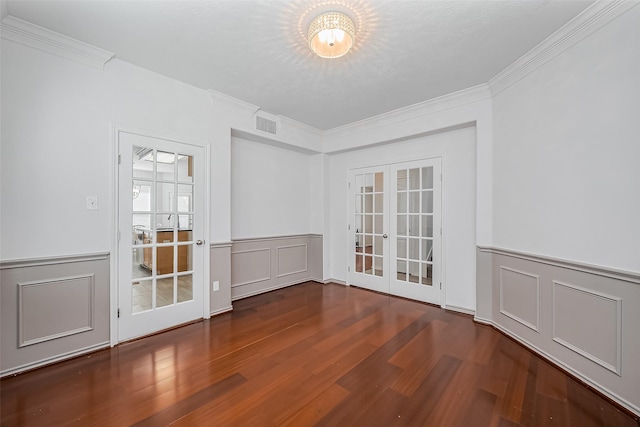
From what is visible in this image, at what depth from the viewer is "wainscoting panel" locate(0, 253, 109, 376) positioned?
2135 mm

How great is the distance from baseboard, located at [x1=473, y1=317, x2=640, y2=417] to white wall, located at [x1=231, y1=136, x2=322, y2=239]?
3401 mm

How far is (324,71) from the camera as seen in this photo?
2814mm

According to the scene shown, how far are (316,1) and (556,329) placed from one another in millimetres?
3339

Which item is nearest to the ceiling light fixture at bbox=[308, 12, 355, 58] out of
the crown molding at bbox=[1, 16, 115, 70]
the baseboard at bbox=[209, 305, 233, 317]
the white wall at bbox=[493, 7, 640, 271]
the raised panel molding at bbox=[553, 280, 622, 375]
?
the white wall at bbox=[493, 7, 640, 271]

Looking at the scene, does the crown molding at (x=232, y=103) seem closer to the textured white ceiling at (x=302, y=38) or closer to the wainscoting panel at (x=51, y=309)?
the textured white ceiling at (x=302, y=38)

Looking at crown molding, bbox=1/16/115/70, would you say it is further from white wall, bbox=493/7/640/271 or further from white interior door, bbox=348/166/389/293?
white wall, bbox=493/7/640/271

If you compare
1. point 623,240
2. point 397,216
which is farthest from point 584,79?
point 397,216

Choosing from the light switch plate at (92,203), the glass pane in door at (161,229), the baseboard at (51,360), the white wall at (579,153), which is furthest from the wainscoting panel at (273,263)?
the white wall at (579,153)

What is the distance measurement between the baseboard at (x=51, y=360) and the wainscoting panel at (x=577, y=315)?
4.13 meters

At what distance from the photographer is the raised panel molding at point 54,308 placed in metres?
2.20

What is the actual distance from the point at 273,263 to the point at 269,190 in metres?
1.26

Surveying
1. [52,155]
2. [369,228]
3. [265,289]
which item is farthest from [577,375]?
[52,155]

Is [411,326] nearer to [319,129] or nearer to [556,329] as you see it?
[556,329]

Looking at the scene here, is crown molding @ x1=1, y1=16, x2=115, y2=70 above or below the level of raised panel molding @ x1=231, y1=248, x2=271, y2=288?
above
